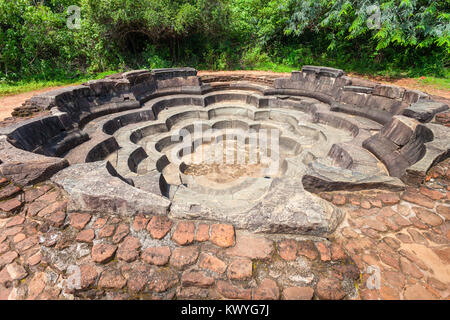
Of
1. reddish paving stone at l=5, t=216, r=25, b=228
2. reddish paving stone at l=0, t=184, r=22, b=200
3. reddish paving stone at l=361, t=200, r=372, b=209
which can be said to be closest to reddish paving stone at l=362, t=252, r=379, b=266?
reddish paving stone at l=361, t=200, r=372, b=209

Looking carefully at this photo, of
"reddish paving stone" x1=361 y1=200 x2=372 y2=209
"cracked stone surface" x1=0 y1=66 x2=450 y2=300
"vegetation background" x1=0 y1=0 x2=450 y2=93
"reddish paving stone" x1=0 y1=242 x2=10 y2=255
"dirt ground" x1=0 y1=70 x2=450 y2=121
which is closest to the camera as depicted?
"cracked stone surface" x1=0 y1=66 x2=450 y2=300

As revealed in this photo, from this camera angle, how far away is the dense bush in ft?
33.6

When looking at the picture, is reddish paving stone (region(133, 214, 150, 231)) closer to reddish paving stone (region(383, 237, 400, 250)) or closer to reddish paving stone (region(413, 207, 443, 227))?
reddish paving stone (region(383, 237, 400, 250))

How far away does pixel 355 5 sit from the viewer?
1116 cm

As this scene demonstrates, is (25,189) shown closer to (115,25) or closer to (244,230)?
(244,230)

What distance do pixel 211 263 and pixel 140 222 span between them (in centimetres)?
100

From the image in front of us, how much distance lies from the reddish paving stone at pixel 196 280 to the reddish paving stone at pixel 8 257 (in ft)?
5.73

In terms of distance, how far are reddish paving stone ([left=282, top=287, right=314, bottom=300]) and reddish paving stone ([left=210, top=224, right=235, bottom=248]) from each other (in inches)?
27.4

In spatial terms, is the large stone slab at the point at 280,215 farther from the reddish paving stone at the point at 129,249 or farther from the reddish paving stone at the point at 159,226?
the reddish paving stone at the point at 129,249

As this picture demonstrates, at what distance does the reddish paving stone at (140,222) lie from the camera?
2.49 m

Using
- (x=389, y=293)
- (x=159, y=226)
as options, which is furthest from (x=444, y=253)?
(x=159, y=226)

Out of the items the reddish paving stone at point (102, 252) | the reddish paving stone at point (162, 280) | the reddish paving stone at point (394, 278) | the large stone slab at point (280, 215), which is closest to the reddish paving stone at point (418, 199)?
the large stone slab at point (280, 215)

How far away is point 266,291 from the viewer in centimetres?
193

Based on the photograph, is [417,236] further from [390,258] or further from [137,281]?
[137,281]
